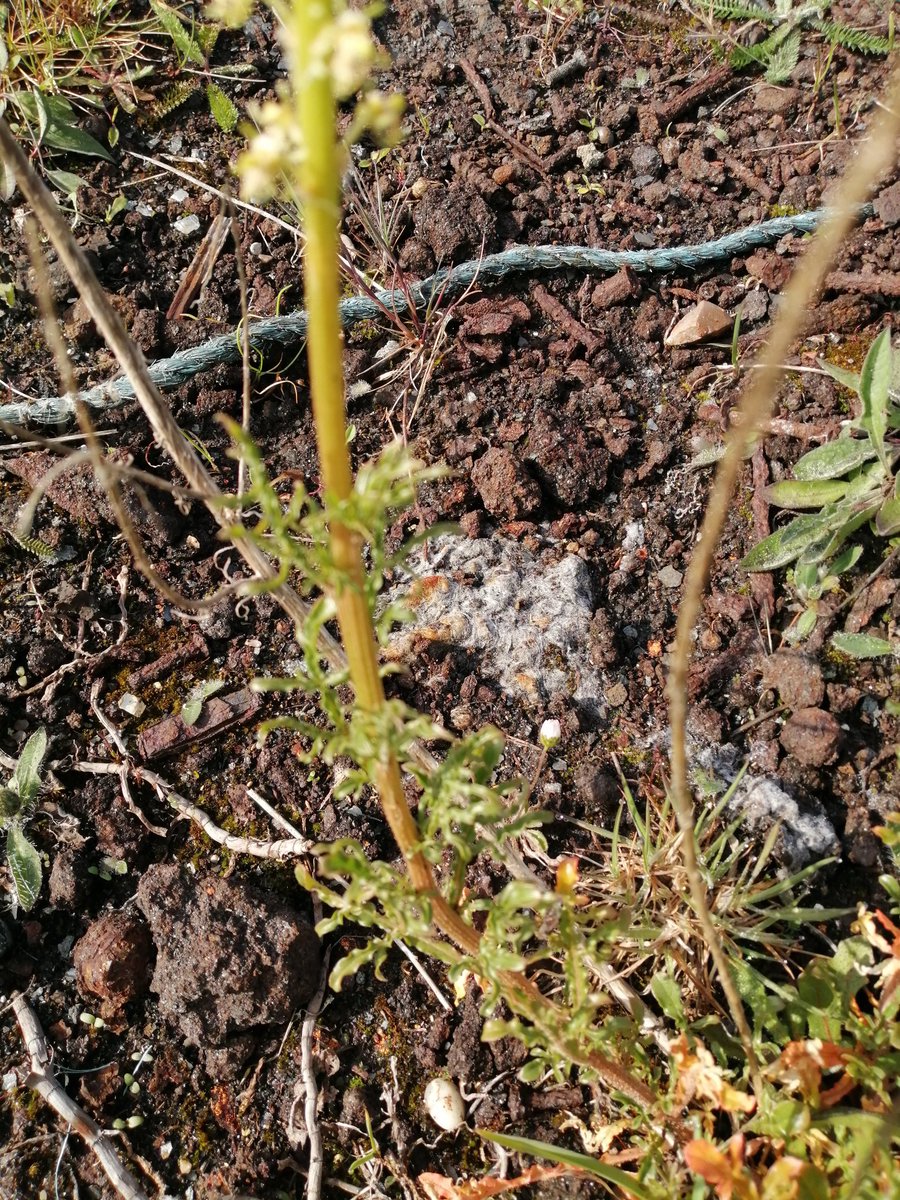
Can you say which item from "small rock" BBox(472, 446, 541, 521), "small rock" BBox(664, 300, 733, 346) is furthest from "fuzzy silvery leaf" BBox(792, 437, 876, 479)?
"small rock" BBox(472, 446, 541, 521)

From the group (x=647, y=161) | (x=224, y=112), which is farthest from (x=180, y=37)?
(x=647, y=161)

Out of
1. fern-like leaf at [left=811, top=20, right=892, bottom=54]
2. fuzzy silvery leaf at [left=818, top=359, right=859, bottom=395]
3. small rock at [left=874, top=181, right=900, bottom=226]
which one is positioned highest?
fern-like leaf at [left=811, top=20, right=892, bottom=54]

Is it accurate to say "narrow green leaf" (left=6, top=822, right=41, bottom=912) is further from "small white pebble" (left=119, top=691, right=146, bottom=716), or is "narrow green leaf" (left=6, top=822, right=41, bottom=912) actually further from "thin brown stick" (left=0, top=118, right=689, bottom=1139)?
"thin brown stick" (left=0, top=118, right=689, bottom=1139)

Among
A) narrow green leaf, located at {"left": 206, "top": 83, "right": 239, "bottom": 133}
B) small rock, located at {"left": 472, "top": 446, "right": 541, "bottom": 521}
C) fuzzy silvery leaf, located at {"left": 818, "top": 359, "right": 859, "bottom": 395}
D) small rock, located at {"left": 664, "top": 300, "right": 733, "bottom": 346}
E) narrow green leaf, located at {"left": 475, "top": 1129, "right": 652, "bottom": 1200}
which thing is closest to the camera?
narrow green leaf, located at {"left": 475, "top": 1129, "right": 652, "bottom": 1200}

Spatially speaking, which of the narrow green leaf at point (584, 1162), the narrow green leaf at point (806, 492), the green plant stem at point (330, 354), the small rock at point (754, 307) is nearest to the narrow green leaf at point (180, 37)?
the small rock at point (754, 307)

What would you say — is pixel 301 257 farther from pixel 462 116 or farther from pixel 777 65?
pixel 777 65

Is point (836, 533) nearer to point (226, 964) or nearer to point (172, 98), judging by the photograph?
point (226, 964)

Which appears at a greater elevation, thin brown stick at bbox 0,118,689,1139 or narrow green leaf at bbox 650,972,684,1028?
thin brown stick at bbox 0,118,689,1139

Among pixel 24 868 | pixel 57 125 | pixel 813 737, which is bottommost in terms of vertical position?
pixel 813 737
